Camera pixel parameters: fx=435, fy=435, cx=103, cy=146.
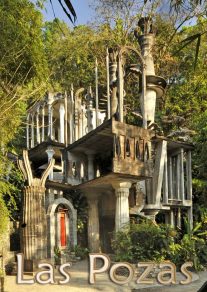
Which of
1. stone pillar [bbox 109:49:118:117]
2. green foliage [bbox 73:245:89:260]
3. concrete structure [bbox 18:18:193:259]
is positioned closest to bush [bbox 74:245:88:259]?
green foliage [bbox 73:245:89:260]

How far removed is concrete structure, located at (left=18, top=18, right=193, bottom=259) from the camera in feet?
47.0

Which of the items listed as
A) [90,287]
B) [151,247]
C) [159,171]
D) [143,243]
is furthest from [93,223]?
[90,287]

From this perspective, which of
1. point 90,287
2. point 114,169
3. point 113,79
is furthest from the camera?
point 113,79

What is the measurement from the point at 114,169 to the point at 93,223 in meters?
4.92

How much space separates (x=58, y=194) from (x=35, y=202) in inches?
136

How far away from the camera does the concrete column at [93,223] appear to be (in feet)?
57.9

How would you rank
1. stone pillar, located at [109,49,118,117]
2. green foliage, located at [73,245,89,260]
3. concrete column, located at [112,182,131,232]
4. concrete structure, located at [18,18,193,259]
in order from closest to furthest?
1. concrete structure, located at [18,18,193,259]
2. concrete column, located at [112,182,131,232]
3. green foliage, located at [73,245,89,260]
4. stone pillar, located at [109,49,118,117]

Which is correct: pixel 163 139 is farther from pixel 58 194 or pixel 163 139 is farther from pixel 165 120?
pixel 165 120

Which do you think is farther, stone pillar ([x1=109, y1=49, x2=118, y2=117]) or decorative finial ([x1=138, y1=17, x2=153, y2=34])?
decorative finial ([x1=138, y1=17, x2=153, y2=34])

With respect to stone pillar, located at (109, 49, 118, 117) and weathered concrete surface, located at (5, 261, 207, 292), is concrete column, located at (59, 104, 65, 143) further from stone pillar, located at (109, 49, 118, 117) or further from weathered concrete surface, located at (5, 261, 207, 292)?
weathered concrete surface, located at (5, 261, 207, 292)

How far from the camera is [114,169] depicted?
44.4ft

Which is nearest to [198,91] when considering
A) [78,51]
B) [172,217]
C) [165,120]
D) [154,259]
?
[165,120]

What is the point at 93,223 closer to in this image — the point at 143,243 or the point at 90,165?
the point at 90,165

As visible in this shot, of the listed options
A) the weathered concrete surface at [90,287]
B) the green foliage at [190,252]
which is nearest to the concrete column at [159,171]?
the green foliage at [190,252]
